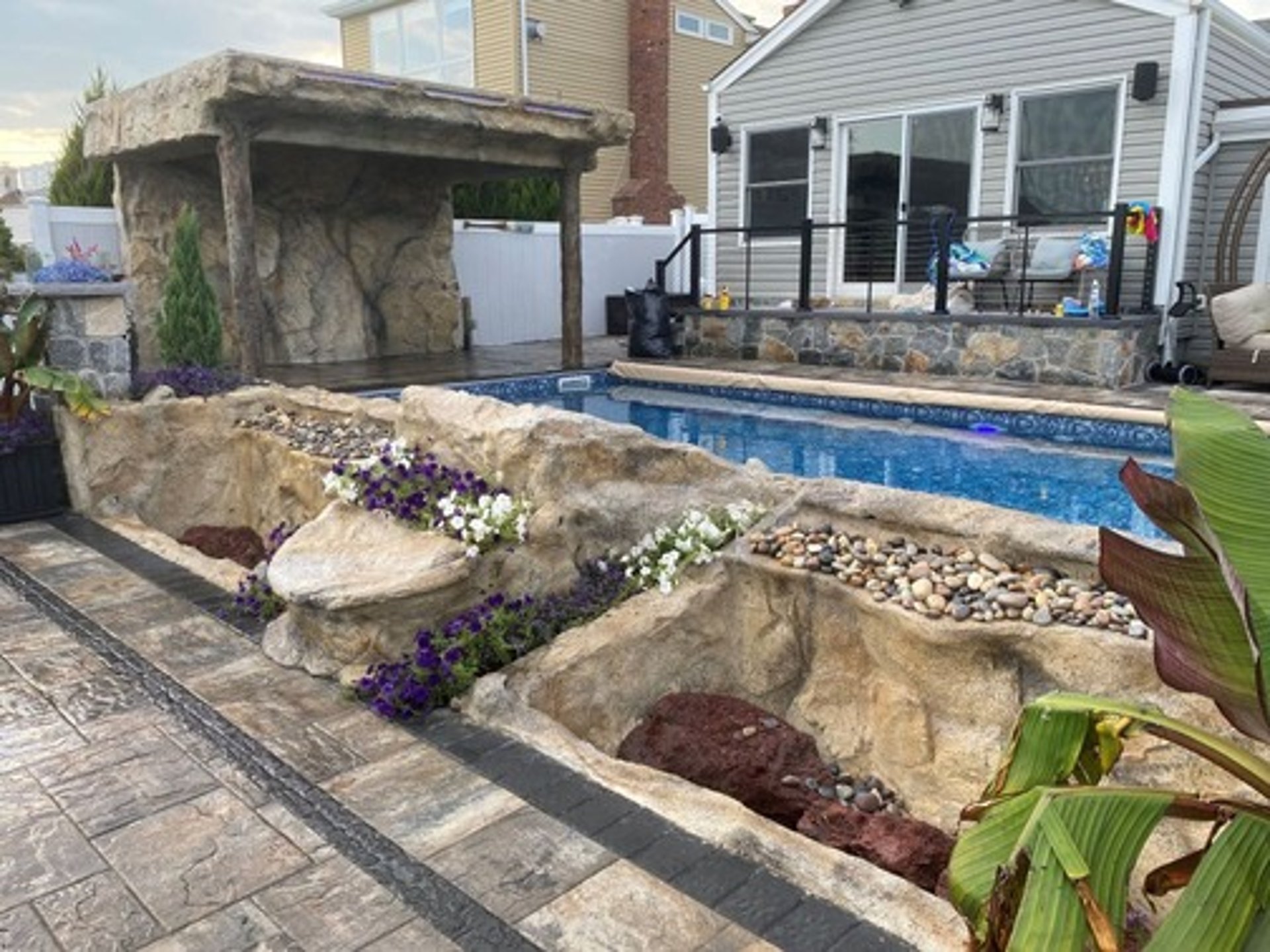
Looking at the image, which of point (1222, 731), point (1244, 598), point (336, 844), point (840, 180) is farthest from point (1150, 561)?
point (840, 180)

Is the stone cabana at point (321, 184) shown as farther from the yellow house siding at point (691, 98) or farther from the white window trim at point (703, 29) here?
the white window trim at point (703, 29)

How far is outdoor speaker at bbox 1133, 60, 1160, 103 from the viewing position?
386 inches

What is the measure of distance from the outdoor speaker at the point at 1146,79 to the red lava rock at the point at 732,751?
29.4 ft

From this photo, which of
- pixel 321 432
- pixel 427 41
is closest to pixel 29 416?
pixel 321 432

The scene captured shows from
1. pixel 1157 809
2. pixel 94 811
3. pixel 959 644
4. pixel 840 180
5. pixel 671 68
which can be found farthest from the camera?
pixel 671 68

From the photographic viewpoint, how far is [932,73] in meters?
11.7

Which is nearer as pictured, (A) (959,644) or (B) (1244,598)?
(B) (1244,598)

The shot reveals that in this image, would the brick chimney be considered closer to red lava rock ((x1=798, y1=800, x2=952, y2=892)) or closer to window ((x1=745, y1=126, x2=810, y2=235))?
window ((x1=745, y1=126, x2=810, y2=235))

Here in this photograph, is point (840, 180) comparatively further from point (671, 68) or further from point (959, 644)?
point (959, 644)

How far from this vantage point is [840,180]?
12852 millimetres

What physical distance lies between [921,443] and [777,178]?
19.3 ft

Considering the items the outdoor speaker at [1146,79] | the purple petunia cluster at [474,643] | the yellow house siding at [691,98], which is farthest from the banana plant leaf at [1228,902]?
the yellow house siding at [691,98]

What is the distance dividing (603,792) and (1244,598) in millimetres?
1743

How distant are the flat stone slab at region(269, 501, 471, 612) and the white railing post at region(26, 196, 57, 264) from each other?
8759 millimetres
